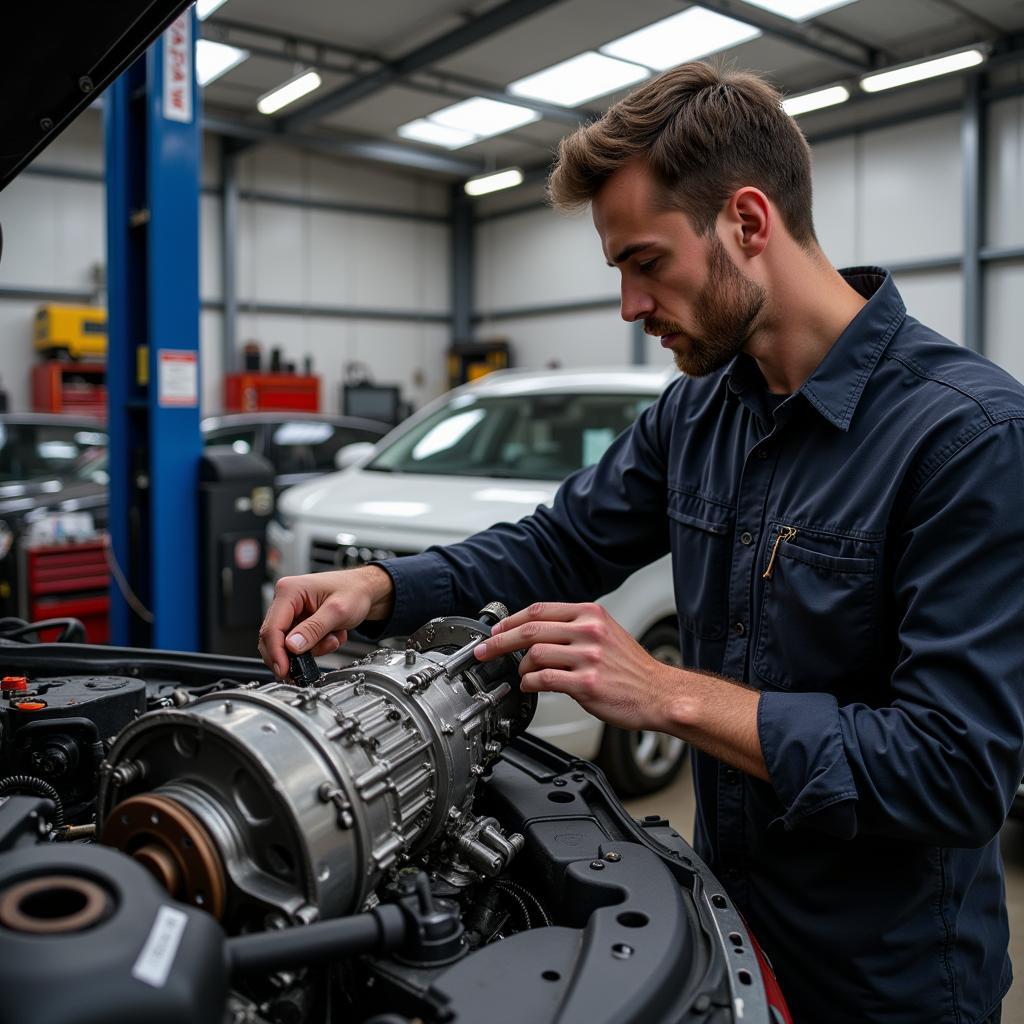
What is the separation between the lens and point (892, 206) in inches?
390

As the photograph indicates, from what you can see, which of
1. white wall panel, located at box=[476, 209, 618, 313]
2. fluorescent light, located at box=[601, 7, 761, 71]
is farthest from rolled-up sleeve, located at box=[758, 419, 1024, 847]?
white wall panel, located at box=[476, 209, 618, 313]

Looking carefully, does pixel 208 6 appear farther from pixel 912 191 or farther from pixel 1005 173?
pixel 1005 173

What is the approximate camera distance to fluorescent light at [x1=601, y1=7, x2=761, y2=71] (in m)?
7.96

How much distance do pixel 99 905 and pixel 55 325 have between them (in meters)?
10.2

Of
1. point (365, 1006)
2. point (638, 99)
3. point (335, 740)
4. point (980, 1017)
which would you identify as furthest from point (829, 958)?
point (638, 99)

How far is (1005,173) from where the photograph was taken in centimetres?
904

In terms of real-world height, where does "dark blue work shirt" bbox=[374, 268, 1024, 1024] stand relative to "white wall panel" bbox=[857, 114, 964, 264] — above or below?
below

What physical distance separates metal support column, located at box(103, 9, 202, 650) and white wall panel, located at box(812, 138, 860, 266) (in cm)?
785

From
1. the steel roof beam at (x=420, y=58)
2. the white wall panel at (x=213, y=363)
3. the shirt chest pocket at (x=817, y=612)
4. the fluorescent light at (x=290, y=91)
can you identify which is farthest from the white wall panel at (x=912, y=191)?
the shirt chest pocket at (x=817, y=612)

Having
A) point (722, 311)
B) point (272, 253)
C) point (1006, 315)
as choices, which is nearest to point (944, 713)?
point (722, 311)

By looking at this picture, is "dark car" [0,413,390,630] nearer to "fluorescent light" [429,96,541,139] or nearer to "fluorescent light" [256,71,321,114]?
"fluorescent light" [256,71,321,114]

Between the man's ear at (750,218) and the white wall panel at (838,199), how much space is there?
9.53 meters

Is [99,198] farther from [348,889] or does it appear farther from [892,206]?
[348,889]

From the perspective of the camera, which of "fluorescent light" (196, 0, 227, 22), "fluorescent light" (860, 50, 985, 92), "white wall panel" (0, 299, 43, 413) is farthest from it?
"white wall panel" (0, 299, 43, 413)
